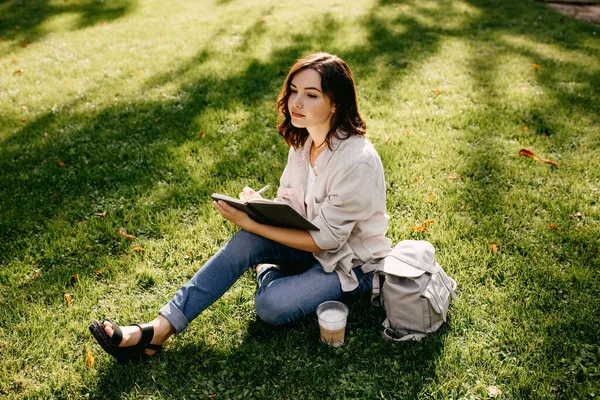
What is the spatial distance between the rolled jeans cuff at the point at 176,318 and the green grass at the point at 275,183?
20 cm

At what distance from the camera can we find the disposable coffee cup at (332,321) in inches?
104

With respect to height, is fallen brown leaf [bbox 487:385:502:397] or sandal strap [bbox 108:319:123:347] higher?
sandal strap [bbox 108:319:123:347]

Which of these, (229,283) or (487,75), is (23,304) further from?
(487,75)

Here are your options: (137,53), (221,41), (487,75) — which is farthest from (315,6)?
(487,75)

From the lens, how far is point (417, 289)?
2609 mm

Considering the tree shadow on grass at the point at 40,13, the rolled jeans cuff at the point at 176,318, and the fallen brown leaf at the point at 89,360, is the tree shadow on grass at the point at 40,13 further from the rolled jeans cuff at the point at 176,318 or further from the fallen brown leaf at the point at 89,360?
the rolled jeans cuff at the point at 176,318

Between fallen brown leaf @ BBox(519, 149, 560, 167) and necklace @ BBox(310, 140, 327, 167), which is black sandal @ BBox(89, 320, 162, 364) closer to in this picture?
necklace @ BBox(310, 140, 327, 167)

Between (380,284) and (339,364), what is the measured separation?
0.51 metres

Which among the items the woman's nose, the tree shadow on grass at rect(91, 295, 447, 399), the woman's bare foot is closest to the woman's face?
the woman's nose

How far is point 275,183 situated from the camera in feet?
13.8

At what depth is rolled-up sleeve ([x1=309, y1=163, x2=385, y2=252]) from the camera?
101 inches

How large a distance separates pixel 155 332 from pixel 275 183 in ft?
6.12

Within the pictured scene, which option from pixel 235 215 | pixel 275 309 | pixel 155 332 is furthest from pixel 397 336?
pixel 155 332

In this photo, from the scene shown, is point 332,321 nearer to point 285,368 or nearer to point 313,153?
point 285,368
